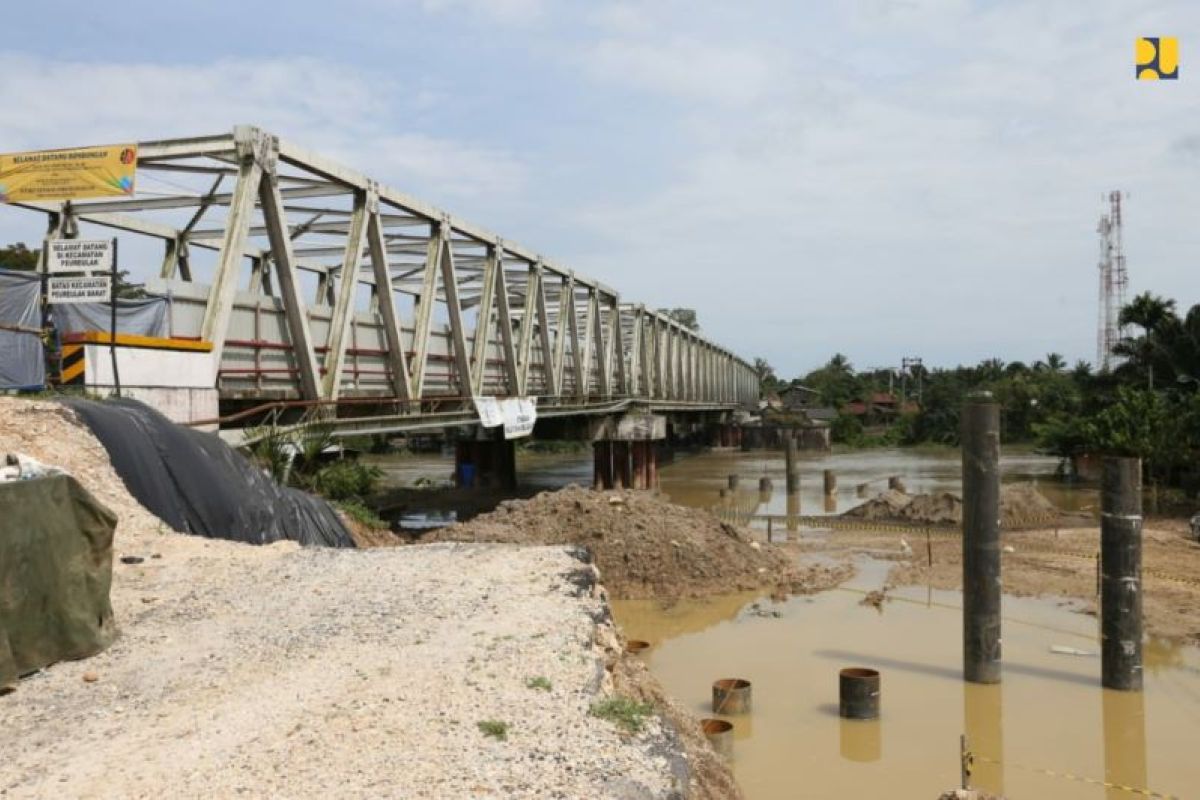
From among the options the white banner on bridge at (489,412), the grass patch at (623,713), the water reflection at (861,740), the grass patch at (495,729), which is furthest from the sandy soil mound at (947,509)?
the grass patch at (495,729)

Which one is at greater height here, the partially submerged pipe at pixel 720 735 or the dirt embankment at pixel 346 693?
the dirt embankment at pixel 346 693

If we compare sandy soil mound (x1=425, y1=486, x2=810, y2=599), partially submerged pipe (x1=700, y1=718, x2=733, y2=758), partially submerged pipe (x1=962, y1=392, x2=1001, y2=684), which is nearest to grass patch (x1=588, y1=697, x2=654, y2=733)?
partially submerged pipe (x1=700, y1=718, x2=733, y2=758)

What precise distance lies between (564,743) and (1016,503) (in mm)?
26227

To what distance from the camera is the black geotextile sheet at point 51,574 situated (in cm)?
636

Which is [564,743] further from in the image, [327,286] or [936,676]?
[327,286]

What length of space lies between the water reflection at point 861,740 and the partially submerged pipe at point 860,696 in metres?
0.08

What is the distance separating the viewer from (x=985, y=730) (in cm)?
1080

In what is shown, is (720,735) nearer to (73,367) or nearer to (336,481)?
(73,367)

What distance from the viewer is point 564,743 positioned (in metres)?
5.44

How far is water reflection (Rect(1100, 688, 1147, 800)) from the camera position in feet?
31.2

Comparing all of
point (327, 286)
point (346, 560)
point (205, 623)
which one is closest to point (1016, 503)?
point (327, 286)

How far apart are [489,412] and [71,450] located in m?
13.2

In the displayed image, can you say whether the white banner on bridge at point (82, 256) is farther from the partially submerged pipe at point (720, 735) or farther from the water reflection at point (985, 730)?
the water reflection at point (985, 730)

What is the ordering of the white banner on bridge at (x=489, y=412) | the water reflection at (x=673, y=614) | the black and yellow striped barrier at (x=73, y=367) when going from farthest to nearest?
the white banner on bridge at (x=489, y=412) < the water reflection at (x=673, y=614) < the black and yellow striped barrier at (x=73, y=367)
